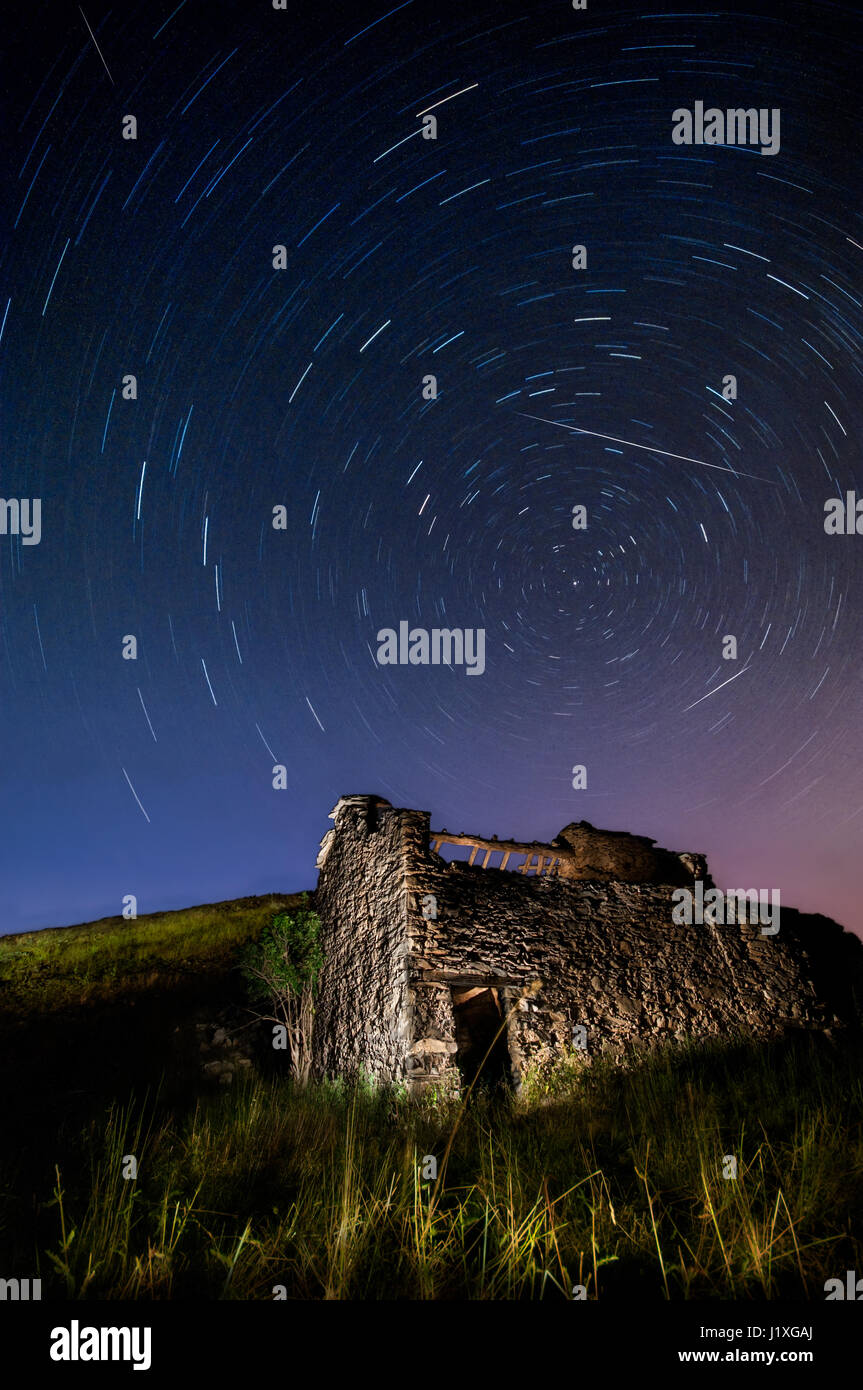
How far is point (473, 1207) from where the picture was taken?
13.7 feet

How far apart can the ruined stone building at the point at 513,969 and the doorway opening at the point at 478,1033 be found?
0.04 meters

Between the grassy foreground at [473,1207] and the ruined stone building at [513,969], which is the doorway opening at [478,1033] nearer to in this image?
the ruined stone building at [513,969]

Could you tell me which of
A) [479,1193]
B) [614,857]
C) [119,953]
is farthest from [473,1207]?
[119,953]

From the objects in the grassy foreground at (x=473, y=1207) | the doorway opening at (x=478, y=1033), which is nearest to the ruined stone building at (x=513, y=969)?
the doorway opening at (x=478, y=1033)

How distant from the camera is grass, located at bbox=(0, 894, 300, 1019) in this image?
61.0 feet

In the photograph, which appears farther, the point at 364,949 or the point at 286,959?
the point at 286,959

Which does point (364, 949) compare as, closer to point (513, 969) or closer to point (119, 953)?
point (513, 969)

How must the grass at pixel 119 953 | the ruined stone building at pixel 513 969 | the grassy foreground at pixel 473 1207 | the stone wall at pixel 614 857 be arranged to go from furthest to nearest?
the grass at pixel 119 953, the stone wall at pixel 614 857, the ruined stone building at pixel 513 969, the grassy foreground at pixel 473 1207

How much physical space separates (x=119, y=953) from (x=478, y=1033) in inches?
624

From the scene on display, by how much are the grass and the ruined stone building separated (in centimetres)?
973

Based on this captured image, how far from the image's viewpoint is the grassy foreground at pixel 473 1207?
3.21 metres

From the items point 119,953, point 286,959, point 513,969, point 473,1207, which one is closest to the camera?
point 473,1207
